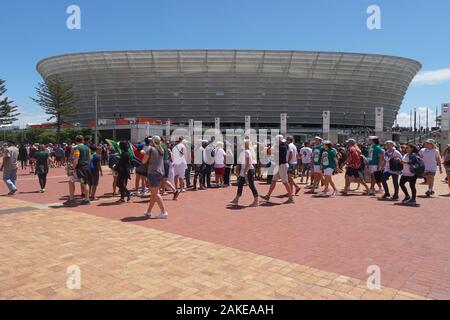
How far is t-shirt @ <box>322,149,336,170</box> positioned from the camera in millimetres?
11172

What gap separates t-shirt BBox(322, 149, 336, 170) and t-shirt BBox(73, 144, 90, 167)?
268 inches

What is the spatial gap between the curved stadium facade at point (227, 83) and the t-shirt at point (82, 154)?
61.1m

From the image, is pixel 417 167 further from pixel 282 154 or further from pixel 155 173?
pixel 155 173

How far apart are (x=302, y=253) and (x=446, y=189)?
1045 centimetres

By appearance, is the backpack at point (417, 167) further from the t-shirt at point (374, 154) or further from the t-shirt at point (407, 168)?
the t-shirt at point (374, 154)

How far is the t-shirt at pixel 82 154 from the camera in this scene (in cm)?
963

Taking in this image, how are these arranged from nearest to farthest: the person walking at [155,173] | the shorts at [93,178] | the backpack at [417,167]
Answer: the person walking at [155,173] → the backpack at [417,167] → the shorts at [93,178]

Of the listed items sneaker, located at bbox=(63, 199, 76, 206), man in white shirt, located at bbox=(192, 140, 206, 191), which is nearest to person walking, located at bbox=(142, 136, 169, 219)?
sneaker, located at bbox=(63, 199, 76, 206)

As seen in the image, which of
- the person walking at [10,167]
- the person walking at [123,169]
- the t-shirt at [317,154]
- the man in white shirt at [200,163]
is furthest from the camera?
the man in white shirt at [200,163]

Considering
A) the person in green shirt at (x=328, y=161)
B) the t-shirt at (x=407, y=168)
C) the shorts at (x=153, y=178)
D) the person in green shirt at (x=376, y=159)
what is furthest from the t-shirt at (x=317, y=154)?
the shorts at (x=153, y=178)

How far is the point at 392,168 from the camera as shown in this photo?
10.8 meters

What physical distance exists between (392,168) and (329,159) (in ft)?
5.87

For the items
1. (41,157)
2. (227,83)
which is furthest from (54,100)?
(41,157)
